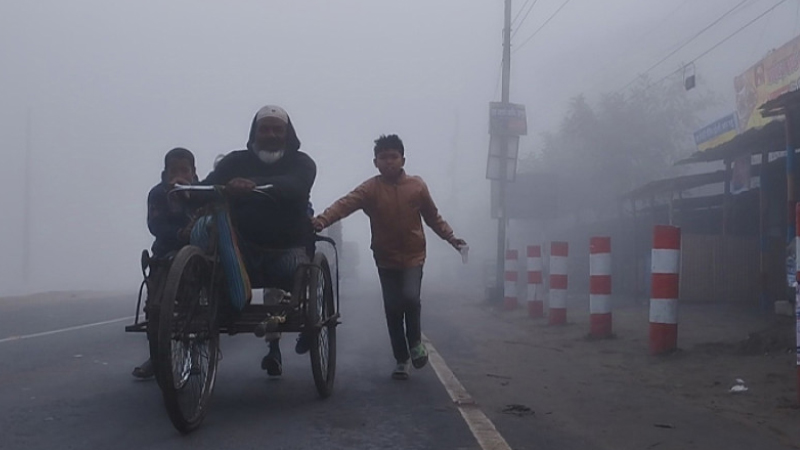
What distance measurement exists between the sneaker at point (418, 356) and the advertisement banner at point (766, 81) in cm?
1770

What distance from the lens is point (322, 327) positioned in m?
6.36

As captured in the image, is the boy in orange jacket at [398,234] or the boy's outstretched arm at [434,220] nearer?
the boy in orange jacket at [398,234]

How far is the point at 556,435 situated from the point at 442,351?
442 centimetres

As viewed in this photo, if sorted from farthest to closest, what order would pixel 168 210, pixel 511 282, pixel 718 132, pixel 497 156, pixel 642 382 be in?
1. pixel 718 132
2. pixel 497 156
3. pixel 511 282
4. pixel 642 382
5. pixel 168 210

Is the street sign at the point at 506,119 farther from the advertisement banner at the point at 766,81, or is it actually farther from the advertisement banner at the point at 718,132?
the advertisement banner at the point at 766,81

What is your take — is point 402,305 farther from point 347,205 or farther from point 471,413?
point 471,413

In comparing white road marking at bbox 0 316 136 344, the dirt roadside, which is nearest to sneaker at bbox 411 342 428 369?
the dirt roadside

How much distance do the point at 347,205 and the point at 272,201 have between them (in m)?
1.36

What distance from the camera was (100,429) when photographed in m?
5.49

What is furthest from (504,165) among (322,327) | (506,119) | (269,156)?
(322,327)

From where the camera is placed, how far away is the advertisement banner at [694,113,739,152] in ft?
78.5

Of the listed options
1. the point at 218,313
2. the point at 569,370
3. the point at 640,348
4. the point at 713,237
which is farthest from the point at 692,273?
the point at 218,313

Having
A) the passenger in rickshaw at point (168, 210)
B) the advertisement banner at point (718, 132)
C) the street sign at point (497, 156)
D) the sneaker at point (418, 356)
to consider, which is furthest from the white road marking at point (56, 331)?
the advertisement banner at point (718, 132)

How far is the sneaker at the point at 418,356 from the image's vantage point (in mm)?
7737
